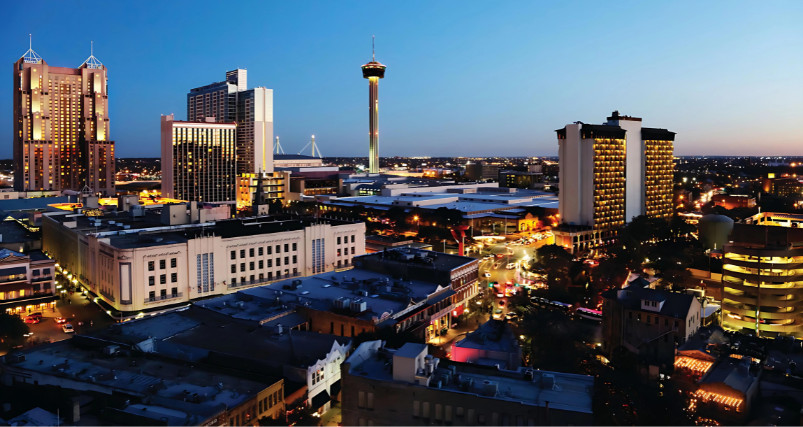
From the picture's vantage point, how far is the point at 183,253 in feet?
173

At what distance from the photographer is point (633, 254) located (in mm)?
68812

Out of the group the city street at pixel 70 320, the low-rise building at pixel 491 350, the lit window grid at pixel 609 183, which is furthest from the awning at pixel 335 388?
the lit window grid at pixel 609 183

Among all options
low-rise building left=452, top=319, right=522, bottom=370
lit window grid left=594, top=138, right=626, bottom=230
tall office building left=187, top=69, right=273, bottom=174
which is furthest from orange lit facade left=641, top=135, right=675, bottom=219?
tall office building left=187, top=69, right=273, bottom=174

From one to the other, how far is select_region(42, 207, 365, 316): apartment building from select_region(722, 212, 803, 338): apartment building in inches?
1498

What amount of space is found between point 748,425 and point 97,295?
5207 centimetres

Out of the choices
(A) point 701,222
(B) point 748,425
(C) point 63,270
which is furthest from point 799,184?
(C) point 63,270

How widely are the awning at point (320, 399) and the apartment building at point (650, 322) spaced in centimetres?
2165

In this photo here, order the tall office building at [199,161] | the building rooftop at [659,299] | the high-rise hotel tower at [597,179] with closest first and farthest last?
the building rooftop at [659,299] → the high-rise hotel tower at [597,179] → the tall office building at [199,161]

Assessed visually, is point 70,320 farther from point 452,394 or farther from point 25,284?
point 452,394

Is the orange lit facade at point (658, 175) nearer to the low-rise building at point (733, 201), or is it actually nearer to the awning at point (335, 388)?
the low-rise building at point (733, 201)

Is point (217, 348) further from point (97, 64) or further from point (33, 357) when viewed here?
point (97, 64)

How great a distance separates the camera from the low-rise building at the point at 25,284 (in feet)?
170

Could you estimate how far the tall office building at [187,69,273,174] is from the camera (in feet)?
522

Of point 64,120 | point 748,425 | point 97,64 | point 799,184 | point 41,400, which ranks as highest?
point 97,64
